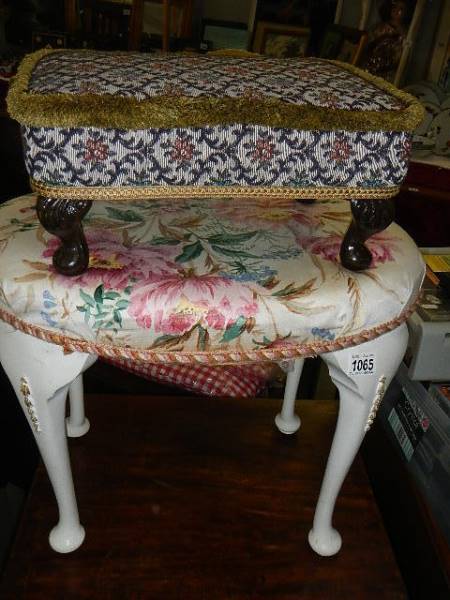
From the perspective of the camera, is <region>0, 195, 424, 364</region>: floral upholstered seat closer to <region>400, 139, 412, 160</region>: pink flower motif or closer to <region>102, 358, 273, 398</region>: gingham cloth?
<region>400, 139, 412, 160</region>: pink flower motif

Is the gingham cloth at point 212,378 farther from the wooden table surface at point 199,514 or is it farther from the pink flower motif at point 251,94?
the pink flower motif at point 251,94

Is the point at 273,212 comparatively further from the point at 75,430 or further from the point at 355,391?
the point at 75,430

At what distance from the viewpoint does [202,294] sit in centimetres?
59

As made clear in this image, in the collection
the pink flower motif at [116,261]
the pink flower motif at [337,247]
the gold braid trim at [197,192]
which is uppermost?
the gold braid trim at [197,192]

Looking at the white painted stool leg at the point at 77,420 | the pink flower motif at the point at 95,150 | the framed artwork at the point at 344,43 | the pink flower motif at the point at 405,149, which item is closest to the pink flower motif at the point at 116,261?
the pink flower motif at the point at 95,150

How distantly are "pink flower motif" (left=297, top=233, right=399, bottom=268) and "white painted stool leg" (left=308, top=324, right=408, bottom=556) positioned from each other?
0.08 metres

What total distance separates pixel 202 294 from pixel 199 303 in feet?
0.03

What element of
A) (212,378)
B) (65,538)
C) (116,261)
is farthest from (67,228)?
(212,378)

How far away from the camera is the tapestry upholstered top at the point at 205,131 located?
517mm

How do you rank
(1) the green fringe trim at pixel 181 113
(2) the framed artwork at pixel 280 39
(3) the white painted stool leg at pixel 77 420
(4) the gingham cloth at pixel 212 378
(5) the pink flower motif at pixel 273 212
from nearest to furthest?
1. (1) the green fringe trim at pixel 181 113
2. (5) the pink flower motif at pixel 273 212
3. (3) the white painted stool leg at pixel 77 420
4. (4) the gingham cloth at pixel 212 378
5. (2) the framed artwork at pixel 280 39

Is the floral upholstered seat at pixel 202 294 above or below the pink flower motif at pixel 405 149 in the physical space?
below

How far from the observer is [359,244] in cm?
63

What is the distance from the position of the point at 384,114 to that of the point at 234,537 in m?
0.60

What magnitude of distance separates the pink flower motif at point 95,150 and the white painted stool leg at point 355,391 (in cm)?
31
